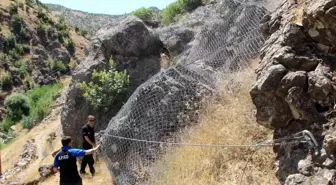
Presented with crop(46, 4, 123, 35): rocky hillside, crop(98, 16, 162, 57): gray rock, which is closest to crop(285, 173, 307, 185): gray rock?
crop(98, 16, 162, 57): gray rock

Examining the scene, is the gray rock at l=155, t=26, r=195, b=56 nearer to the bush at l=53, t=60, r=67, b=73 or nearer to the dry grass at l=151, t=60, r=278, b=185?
the dry grass at l=151, t=60, r=278, b=185

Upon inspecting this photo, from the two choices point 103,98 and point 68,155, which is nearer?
point 68,155

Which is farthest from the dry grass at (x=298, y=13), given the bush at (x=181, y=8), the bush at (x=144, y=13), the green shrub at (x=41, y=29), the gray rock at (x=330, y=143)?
the green shrub at (x=41, y=29)

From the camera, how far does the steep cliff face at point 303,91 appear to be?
450 centimetres

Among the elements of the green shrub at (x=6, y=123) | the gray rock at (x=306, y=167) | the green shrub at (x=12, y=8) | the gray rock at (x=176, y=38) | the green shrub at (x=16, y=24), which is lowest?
the green shrub at (x=6, y=123)

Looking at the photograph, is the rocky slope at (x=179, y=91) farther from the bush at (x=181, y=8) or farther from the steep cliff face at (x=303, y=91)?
the bush at (x=181, y=8)

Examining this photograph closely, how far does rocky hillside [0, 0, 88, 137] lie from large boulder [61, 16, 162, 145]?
31543 millimetres

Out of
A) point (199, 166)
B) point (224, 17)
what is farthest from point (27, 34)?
point (199, 166)

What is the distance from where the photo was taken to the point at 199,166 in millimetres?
7199

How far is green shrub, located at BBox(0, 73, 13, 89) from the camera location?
4506cm

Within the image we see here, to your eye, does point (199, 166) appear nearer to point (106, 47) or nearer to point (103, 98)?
point (103, 98)

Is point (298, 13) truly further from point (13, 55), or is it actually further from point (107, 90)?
point (13, 55)

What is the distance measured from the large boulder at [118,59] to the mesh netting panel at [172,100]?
10.5 ft

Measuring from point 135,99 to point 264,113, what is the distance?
15.1 ft
